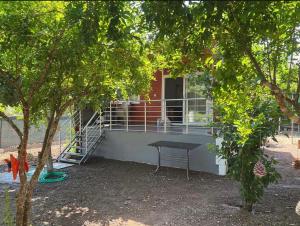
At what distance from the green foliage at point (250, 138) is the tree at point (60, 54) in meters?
1.71

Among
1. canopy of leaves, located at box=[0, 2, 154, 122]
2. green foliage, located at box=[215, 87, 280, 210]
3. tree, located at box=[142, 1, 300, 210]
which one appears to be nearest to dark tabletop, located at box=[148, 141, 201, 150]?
green foliage, located at box=[215, 87, 280, 210]

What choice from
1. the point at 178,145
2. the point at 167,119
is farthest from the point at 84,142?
the point at 178,145

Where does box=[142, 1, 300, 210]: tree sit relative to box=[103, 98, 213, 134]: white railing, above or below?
above

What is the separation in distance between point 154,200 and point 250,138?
8.18 feet

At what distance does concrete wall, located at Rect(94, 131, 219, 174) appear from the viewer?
30.6 ft

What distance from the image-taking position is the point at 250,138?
5406mm

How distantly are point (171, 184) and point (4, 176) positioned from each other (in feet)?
16.1

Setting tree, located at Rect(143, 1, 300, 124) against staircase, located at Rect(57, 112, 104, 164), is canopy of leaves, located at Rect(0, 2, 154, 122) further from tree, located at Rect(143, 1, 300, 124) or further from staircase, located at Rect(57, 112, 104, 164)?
staircase, located at Rect(57, 112, 104, 164)

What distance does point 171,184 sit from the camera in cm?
804

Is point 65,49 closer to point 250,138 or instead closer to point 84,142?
point 250,138

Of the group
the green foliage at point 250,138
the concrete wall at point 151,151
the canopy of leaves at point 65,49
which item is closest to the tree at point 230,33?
the canopy of leaves at point 65,49

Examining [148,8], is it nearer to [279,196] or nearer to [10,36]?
[10,36]

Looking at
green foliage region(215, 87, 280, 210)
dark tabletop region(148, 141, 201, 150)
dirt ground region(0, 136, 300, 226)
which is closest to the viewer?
green foliage region(215, 87, 280, 210)

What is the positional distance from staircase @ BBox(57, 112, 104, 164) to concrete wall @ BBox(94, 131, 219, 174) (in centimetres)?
39
